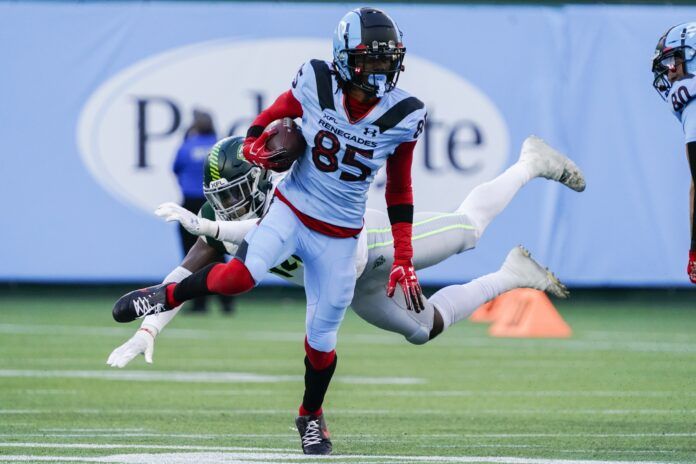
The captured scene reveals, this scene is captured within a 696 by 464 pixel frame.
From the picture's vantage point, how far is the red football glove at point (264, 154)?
5875 mm

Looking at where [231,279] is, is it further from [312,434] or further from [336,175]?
[312,434]

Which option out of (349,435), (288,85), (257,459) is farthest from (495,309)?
(257,459)

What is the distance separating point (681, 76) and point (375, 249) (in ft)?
5.01

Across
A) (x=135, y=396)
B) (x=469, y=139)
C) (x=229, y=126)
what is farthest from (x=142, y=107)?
(x=135, y=396)

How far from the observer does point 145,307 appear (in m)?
5.86

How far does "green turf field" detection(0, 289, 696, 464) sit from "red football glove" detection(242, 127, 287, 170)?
116cm

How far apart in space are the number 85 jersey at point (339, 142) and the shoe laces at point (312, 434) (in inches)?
32.8

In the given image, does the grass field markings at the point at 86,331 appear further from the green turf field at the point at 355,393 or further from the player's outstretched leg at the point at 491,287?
the player's outstretched leg at the point at 491,287

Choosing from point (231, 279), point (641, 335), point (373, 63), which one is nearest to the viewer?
point (231, 279)

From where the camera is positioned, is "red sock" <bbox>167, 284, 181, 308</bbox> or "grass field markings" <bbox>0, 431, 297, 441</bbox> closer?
"red sock" <bbox>167, 284, 181, 308</bbox>

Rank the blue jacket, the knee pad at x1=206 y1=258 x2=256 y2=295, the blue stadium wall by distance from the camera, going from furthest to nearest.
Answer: the blue stadium wall → the blue jacket → the knee pad at x1=206 y1=258 x2=256 y2=295

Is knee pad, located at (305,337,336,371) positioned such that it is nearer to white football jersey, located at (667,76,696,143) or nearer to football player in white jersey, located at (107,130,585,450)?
football player in white jersey, located at (107,130,585,450)

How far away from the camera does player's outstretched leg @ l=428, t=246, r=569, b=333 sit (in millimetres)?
6652

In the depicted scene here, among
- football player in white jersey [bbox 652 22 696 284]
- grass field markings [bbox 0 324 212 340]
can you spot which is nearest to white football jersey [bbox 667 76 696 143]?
football player in white jersey [bbox 652 22 696 284]
